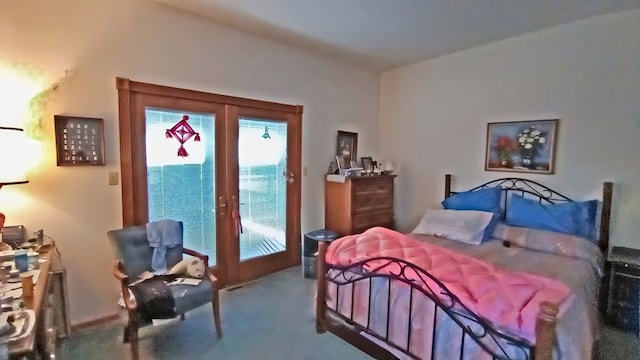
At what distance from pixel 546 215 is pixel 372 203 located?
6.16 feet

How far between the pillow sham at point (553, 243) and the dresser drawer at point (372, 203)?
4.84 feet

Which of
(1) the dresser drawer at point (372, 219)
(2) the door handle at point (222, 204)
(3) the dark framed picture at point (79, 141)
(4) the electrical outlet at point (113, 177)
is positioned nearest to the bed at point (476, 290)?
(1) the dresser drawer at point (372, 219)

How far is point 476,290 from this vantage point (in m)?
1.72

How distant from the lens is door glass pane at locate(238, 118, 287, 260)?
350 centimetres

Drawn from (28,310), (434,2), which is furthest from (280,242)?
(434,2)

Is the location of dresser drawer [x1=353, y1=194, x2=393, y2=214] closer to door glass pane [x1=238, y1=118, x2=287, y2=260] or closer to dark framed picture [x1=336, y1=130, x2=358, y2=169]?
dark framed picture [x1=336, y1=130, x2=358, y2=169]

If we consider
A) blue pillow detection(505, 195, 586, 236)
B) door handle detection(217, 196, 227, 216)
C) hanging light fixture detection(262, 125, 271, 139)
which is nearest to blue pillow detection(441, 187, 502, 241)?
blue pillow detection(505, 195, 586, 236)

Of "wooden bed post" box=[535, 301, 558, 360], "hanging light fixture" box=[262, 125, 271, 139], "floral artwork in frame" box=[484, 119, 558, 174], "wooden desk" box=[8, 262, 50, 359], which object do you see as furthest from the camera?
"hanging light fixture" box=[262, 125, 271, 139]

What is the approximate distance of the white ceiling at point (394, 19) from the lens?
105 inches

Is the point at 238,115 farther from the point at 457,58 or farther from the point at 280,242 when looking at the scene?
the point at 457,58

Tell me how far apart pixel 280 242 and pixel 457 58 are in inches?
126

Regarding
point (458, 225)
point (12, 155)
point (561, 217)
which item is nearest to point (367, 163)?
point (458, 225)

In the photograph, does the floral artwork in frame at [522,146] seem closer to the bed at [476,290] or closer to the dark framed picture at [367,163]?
the bed at [476,290]

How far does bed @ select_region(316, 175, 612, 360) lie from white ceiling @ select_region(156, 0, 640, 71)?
1.66 meters
